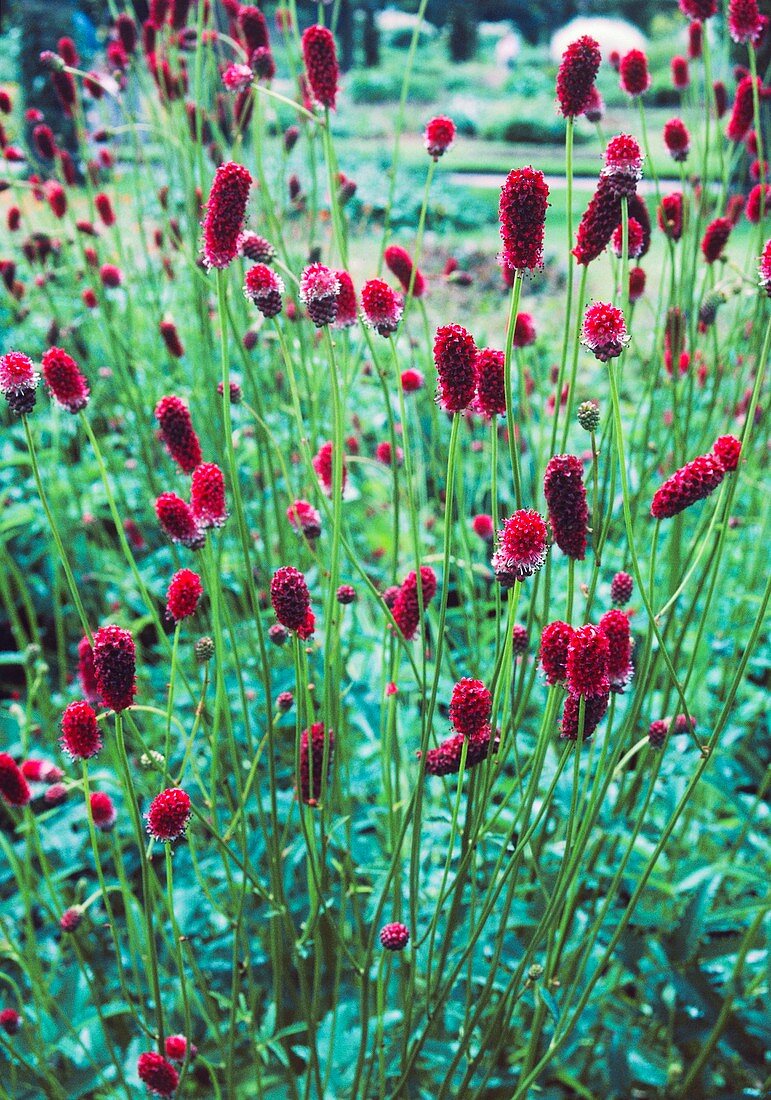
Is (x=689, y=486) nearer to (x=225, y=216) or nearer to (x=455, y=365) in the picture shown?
(x=455, y=365)

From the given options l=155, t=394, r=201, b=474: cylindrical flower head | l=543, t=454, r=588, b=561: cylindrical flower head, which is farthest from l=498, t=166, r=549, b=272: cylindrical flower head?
l=155, t=394, r=201, b=474: cylindrical flower head

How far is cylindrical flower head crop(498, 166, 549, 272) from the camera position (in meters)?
0.95

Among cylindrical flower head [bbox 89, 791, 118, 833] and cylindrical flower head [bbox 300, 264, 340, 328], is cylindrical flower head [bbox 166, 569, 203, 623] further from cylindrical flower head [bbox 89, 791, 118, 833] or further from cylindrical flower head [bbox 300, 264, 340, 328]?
cylindrical flower head [bbox 89, 791, 118, 833]

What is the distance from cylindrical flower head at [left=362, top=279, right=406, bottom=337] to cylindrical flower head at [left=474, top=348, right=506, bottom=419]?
0.14 metres

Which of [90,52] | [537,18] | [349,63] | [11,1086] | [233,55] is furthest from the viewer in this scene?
[537,18]

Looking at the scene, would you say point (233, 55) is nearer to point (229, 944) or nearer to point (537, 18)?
point (229, 944)

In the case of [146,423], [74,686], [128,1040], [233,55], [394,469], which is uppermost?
[233,55]

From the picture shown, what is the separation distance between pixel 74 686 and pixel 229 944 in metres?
1.09

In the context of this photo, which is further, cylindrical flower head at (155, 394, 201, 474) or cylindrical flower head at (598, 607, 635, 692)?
cylindrical flower head at (155, 394, 201, 474)

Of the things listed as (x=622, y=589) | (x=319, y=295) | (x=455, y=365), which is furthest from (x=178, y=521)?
(x=622, y=589)

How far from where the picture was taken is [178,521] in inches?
48.0

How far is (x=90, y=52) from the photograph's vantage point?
29.7 ft

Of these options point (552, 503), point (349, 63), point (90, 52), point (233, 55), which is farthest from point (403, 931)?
point (349, 63)

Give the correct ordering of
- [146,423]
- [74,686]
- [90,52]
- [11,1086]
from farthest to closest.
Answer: [90,52]
[74,686]
[146,423]
[11,1086]
